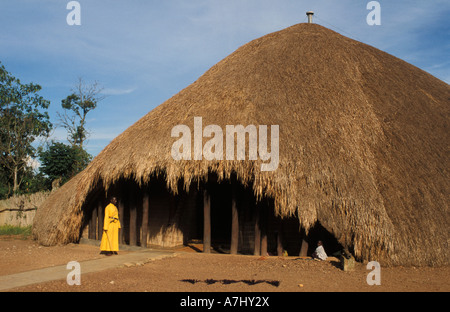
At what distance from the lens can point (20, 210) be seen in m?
16.5

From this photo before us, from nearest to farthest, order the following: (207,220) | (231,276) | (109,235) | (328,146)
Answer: (231,276) < (328,146) < (109,235) < (207,220)

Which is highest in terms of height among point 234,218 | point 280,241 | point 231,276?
point 234,218

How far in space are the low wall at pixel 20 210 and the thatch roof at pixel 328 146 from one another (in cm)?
486

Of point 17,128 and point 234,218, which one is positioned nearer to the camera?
point 234,218

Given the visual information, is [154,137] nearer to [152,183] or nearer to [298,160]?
[152,183]

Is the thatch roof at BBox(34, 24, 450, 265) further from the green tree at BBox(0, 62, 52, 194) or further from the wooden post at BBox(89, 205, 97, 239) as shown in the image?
the green tree at BBox(0, 62, 52, 194)

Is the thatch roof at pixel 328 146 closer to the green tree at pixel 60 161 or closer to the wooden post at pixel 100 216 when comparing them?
the wooden post at pixel 100 216

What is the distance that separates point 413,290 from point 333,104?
5.07m

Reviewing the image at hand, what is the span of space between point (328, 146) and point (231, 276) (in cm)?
372

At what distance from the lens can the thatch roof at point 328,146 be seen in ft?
25.7

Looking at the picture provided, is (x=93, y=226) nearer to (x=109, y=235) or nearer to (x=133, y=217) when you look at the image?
(x=133, y=217)

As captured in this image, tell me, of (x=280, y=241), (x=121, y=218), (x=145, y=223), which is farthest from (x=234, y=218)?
(x=121, y=218)
